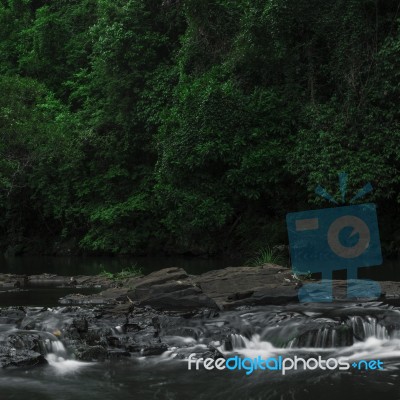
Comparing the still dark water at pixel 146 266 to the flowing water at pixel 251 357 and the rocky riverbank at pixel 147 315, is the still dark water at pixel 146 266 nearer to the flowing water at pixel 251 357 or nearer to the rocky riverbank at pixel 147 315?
the rocky riverbank at pixel 147 315

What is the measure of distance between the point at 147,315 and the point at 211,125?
10.9 m

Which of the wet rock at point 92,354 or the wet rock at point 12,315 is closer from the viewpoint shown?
the wet rock at point 92,354

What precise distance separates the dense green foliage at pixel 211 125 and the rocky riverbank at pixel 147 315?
6.79 m

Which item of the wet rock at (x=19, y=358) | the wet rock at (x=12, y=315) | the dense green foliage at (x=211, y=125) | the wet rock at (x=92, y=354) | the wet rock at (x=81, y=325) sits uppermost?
the dense green foliage at (x=211, y=125)

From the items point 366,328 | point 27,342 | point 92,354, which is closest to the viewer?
point 92,354

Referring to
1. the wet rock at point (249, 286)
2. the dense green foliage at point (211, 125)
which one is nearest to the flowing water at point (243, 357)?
the wet rock at point (249, 286)

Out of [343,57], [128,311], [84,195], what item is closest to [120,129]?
[84,195]

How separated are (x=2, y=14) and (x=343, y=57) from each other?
2134 cm

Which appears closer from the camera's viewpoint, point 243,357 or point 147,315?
point 243,357

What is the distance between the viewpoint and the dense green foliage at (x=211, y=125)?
716 inches

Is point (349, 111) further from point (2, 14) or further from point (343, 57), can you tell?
point (2, 14)

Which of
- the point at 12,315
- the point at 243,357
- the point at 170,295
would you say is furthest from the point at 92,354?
the point at 170,295

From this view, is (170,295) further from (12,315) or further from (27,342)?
(27,342)

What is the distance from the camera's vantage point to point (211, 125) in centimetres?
1966
